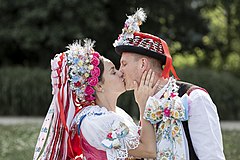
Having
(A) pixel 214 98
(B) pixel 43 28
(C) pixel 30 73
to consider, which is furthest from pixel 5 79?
(A) pixel 214 98

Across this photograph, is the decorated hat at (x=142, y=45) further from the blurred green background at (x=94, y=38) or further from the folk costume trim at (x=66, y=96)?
the blurred green background at (x=94, y=38)

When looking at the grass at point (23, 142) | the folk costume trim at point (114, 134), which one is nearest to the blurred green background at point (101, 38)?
the grass at point (23, 142)

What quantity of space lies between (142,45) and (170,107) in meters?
0.39

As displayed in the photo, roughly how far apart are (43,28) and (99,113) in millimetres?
10429

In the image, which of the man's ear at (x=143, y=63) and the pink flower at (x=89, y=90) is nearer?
the man's ear at (x=143, y=63)

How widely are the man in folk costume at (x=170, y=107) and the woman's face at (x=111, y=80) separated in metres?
0.26

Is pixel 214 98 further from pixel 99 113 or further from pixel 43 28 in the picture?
pixel 99 113

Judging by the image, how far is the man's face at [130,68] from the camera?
3556 millimetres

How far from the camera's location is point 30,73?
13.5 meters

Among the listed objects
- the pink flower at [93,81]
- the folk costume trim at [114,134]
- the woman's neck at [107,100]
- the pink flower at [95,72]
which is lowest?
the folk costume trim at [114,134]

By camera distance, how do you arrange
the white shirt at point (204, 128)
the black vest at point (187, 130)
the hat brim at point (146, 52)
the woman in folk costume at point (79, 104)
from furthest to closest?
the woman in folk costume at point (79, 104) → the hat brim at point (146, 52) → the black vest at point (187, 130) → the white shirt at point (204, 128)

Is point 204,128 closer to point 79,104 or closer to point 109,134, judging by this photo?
point 109,134

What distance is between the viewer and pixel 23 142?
357 inches

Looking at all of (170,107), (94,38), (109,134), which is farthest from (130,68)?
(94,38)
